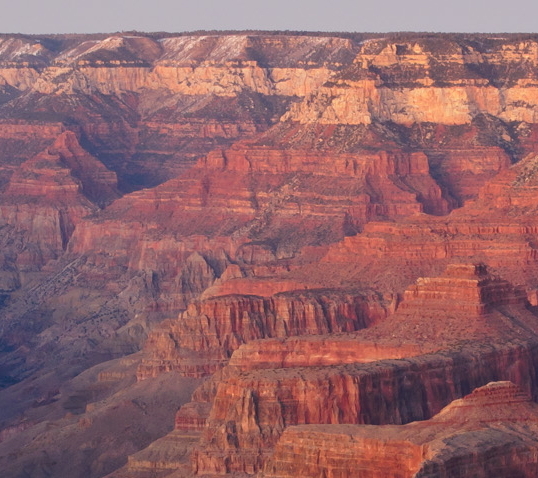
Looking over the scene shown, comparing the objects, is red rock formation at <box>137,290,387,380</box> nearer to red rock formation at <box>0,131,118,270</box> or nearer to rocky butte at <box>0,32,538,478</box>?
rocky butte at <box>0,32,538,478</box>

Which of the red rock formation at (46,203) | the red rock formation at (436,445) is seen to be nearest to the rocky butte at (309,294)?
the red rock formation at (436,445)

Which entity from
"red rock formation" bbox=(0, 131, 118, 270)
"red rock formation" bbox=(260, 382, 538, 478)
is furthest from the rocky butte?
"red rock formation" bbox=(0, 131, 118, 270)

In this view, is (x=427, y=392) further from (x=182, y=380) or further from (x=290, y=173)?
(x=290, y=173)

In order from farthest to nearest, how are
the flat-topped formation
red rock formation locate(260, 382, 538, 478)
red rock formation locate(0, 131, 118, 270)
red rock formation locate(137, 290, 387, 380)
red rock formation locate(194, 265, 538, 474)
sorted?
red rock formation locate(0, 131, 118, 270), red rock formation locate(137, 290, 387, 380), the flat-topped formation, red rock formation locate(194, 265, 538, 474), red rock formation locate(260, 382, 538, 478)

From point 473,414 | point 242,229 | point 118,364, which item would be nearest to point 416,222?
point 118,364

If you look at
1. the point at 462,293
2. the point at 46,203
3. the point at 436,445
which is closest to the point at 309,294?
the point at 462,293

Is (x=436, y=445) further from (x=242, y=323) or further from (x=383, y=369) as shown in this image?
(x=242, y=323)
